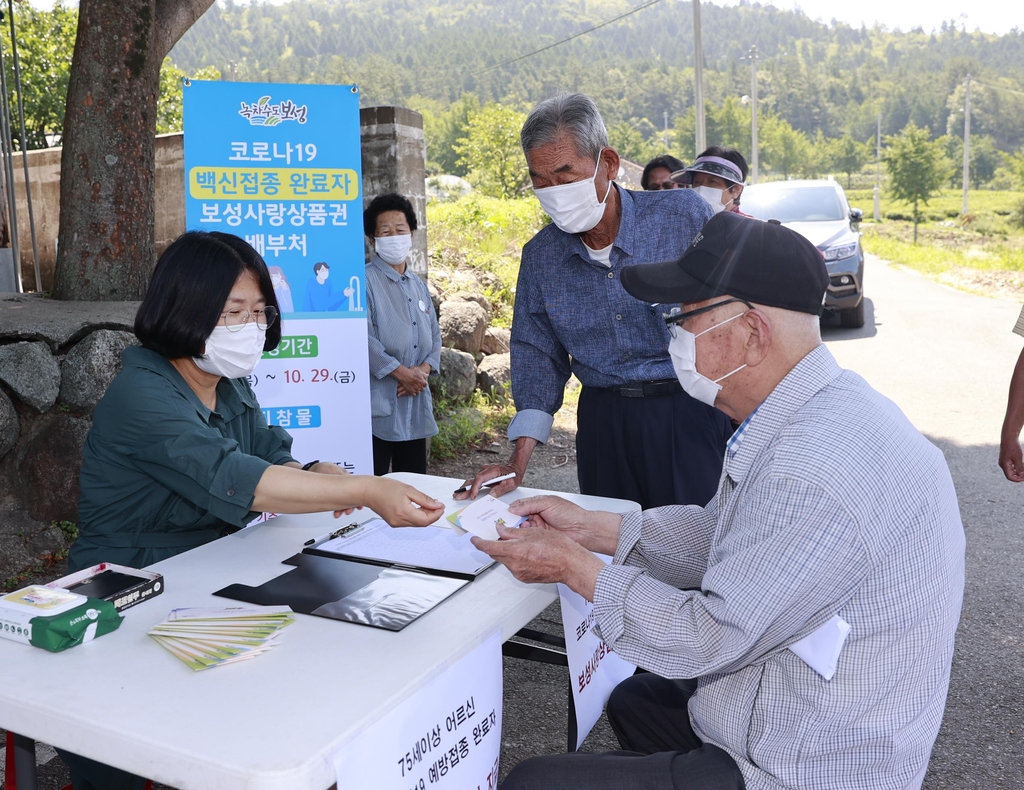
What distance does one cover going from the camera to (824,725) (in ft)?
4.77

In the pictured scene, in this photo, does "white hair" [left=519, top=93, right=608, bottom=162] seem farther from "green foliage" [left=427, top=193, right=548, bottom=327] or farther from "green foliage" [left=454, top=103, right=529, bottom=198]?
"green foliage" [left=454, top=103, right=529, bottom=198]

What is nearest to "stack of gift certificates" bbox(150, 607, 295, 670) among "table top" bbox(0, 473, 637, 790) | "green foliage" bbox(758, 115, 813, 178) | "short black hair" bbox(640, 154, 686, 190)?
"table top" bbox(0, 473, 637, 790)

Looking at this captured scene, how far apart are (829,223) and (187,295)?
10376 millimetres

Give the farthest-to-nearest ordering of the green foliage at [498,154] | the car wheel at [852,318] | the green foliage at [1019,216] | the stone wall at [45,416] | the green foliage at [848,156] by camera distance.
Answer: the green foliage at [848,156], the green foliage at [1019,216], the green foliage at [498,154], the car wheel at [852,318], the stone wall at [45,416]

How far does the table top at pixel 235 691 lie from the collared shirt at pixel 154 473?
0.25 metres

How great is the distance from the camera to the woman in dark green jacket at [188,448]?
6.67 ft

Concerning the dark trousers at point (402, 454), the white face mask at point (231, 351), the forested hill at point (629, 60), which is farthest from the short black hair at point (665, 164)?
the forested hill at point (629, 60)

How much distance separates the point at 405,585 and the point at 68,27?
2228cm

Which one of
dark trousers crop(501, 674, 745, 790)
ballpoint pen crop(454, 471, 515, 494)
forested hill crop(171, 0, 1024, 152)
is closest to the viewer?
dark trousers crop(501, 674, 745, 790)

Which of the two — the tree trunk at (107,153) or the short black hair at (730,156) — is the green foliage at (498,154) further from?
the tree trunk at (107,153)

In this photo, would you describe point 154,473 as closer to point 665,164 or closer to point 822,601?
point 822,601

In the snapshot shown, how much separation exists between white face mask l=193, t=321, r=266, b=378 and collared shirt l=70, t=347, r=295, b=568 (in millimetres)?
93

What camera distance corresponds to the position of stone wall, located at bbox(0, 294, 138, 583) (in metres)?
4.19

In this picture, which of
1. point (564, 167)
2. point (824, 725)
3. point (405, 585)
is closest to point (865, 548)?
point (824, 725)
